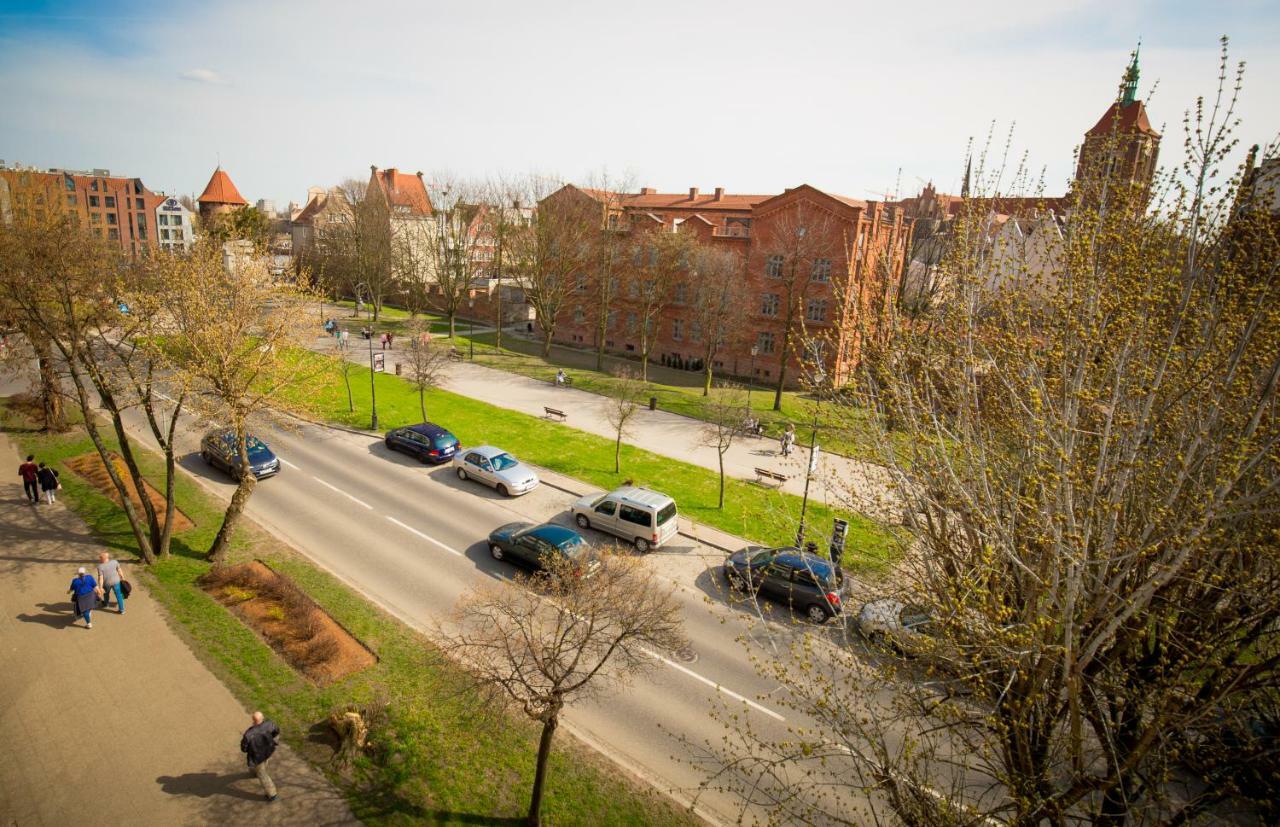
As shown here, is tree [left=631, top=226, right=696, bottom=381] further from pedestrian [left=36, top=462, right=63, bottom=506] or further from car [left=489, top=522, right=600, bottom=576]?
pedestrian [left=36, top=462, right=63, bottom=506]

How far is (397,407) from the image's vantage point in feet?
101

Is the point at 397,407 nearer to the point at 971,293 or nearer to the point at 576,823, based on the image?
the point at 576,823

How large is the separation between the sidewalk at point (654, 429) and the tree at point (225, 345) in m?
13.8

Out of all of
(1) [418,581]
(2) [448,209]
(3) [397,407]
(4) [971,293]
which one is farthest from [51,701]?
(2) [448,209]

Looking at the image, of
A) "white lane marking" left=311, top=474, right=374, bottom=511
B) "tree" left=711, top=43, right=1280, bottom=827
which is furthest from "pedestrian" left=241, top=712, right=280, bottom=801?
"white lane marking" left=311, top=474, right=374, bottom=511

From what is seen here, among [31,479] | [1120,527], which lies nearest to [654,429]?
[31,479]

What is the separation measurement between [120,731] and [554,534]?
9.31 m

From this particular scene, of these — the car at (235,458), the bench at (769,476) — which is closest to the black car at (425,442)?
the car at (235,458)

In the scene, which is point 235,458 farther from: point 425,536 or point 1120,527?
point 1120,527

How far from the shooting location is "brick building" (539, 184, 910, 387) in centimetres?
3534

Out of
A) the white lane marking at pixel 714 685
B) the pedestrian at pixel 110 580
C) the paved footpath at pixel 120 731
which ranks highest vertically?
the pedestrian at pixel 110 580

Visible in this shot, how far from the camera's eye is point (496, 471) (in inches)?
875

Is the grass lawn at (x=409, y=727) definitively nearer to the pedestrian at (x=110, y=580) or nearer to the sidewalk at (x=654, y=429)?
the pedestrian at (x=110, y=580)

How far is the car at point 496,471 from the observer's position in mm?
21938
